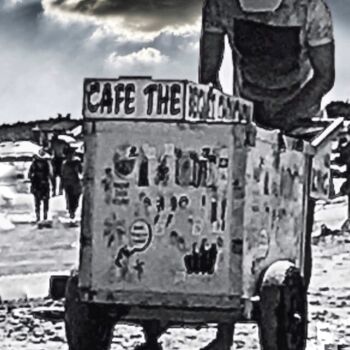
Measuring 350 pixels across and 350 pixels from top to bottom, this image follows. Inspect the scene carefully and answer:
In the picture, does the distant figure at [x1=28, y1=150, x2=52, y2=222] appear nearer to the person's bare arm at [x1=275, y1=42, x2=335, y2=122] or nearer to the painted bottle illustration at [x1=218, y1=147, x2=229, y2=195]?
the person's bare arm at [x1=275, y1=42, x2=335, y2=122]

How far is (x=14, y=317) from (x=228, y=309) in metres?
4.08

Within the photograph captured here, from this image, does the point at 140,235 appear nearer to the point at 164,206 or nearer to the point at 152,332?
the point at 164,206

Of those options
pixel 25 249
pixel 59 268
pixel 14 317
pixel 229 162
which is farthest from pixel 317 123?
pixel 25 249

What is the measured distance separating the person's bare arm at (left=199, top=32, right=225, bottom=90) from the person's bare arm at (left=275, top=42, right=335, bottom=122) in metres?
0.43

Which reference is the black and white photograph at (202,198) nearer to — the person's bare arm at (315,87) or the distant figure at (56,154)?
the person's bare arm at (315,87)

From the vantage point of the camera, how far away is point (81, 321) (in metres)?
5.86

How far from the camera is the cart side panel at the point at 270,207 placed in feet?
18.4

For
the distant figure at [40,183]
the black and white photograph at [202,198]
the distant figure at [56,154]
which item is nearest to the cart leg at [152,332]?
the black and white photograph at [202,198]

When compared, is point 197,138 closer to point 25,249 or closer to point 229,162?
point 229,162

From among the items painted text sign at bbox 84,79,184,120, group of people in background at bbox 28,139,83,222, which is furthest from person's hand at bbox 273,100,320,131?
group of people in background at bbox 28,139,83,222

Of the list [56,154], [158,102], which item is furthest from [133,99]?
[56,154]

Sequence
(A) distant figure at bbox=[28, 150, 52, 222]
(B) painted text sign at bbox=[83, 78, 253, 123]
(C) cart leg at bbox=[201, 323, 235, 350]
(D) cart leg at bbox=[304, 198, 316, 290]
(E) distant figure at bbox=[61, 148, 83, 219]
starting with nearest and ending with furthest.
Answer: (B) painted text sign at bbox=[83, 78, 253, 123]
(D) cart leg at bbox=[304, 198, 316, 290]
(C) cart leg at bbox=[201, 323, 235, 350]
(E) distant figure at bbox=[61, 148, 83, 219]
(A) distant figure at bbox=[28, 150, 52, 222]

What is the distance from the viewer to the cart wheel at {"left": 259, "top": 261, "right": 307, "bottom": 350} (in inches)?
227

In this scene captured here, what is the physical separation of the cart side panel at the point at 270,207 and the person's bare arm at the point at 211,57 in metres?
1.08
